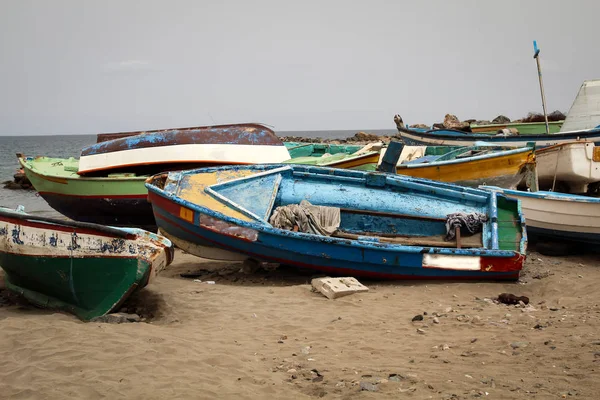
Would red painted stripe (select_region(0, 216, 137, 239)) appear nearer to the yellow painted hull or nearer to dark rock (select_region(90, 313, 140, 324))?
dark rock (select_region(90, 313, 140, 324))

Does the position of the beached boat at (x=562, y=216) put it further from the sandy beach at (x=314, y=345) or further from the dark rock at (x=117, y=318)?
the dark rock at (x=117, y=318)

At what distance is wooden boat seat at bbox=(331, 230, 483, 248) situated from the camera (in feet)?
25.2

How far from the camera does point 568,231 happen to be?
29.6 ft

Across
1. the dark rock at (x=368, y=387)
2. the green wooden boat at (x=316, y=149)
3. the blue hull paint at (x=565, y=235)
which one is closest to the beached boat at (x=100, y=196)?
the green wooden boat at (x=316, y=149)

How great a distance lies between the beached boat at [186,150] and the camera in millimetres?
11992

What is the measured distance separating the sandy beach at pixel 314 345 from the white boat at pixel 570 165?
170 inches

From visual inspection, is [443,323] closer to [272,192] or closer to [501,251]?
[501,251]

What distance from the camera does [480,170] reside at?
11039mm

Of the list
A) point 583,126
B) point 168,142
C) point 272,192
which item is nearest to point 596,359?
point 272,192

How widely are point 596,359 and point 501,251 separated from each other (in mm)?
2829

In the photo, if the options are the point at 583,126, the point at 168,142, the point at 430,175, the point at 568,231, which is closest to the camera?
the point at 568,231

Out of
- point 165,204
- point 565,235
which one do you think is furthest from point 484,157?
point 165,204

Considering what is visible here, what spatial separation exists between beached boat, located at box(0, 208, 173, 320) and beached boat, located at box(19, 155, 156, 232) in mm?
5627

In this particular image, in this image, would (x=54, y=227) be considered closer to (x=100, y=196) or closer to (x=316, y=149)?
(x=100, y=196)
